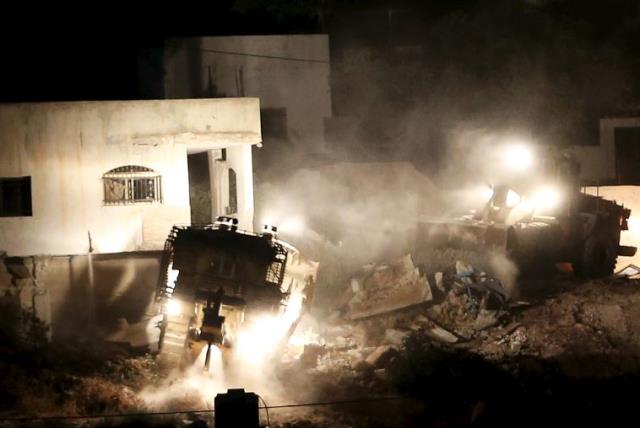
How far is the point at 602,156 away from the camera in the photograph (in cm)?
2503

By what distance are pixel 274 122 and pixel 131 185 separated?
31.1ft

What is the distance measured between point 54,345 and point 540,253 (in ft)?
39.7

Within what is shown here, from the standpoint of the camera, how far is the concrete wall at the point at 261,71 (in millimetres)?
24641

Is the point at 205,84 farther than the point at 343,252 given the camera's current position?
Yes

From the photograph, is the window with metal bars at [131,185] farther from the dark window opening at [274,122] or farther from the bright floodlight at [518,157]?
the bright floodlight at [518,157]

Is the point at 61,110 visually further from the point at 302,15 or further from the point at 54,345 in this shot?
the point at 302,15

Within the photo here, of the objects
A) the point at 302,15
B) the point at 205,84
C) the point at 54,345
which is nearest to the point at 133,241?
the point at 54,345

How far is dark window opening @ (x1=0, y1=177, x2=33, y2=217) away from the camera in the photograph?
1620cm

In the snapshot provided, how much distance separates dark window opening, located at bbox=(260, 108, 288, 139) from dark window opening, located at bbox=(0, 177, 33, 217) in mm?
10270

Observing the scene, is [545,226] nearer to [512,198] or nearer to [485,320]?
[512,198]

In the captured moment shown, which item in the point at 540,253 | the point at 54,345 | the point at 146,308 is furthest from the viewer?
the point at 540,253

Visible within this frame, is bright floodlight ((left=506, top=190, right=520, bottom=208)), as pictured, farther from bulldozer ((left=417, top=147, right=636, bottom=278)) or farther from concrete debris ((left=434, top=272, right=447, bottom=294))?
concrete debris ((left=434, top=272, right=447, bottom=294))

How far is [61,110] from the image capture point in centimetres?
1609

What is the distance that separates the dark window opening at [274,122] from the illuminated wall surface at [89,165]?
839 cm
